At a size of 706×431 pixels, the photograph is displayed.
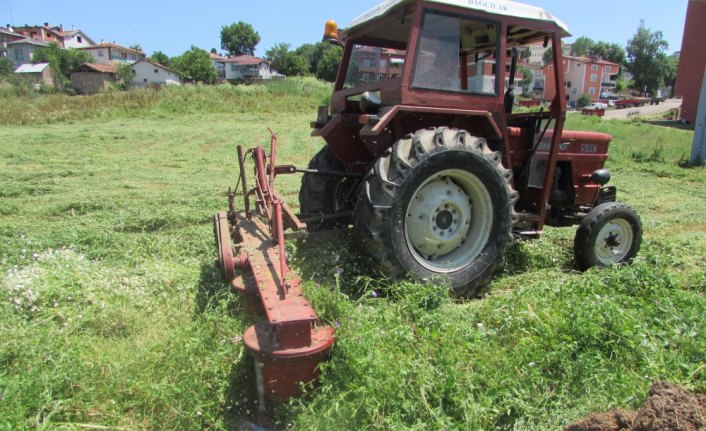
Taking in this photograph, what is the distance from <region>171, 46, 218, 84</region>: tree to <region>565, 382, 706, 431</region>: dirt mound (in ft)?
227

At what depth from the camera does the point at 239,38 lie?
316 ft

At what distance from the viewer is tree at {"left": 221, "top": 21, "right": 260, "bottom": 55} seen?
316ft

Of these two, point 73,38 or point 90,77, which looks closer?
point 90,77

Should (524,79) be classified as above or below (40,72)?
below

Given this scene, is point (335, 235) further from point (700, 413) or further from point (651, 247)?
point (651, 247)

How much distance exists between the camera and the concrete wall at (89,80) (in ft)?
172

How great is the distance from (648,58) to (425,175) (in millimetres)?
86063

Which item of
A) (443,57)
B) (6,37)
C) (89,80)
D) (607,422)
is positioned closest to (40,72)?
(89,80)

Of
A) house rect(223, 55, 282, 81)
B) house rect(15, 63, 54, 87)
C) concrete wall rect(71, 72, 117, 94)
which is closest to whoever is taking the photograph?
concrete wall rect(71, 72, 117, 94)

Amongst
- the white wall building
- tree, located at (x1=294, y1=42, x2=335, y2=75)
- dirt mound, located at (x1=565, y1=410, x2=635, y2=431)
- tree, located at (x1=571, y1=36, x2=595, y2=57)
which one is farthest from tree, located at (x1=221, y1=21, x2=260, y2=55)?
dirt mound, located at (x1=565, y1=410, x2=635, y2=431)

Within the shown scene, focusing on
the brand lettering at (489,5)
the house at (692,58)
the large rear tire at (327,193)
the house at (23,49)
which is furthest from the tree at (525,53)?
the house at (23,49)

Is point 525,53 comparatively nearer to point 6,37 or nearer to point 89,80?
point 89,80

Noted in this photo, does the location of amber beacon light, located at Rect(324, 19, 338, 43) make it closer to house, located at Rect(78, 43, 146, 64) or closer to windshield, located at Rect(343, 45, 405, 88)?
windshield, located at Rect(343, 45, 405, 88)

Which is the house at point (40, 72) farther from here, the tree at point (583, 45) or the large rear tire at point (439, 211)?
the tree at point (583, 45)
